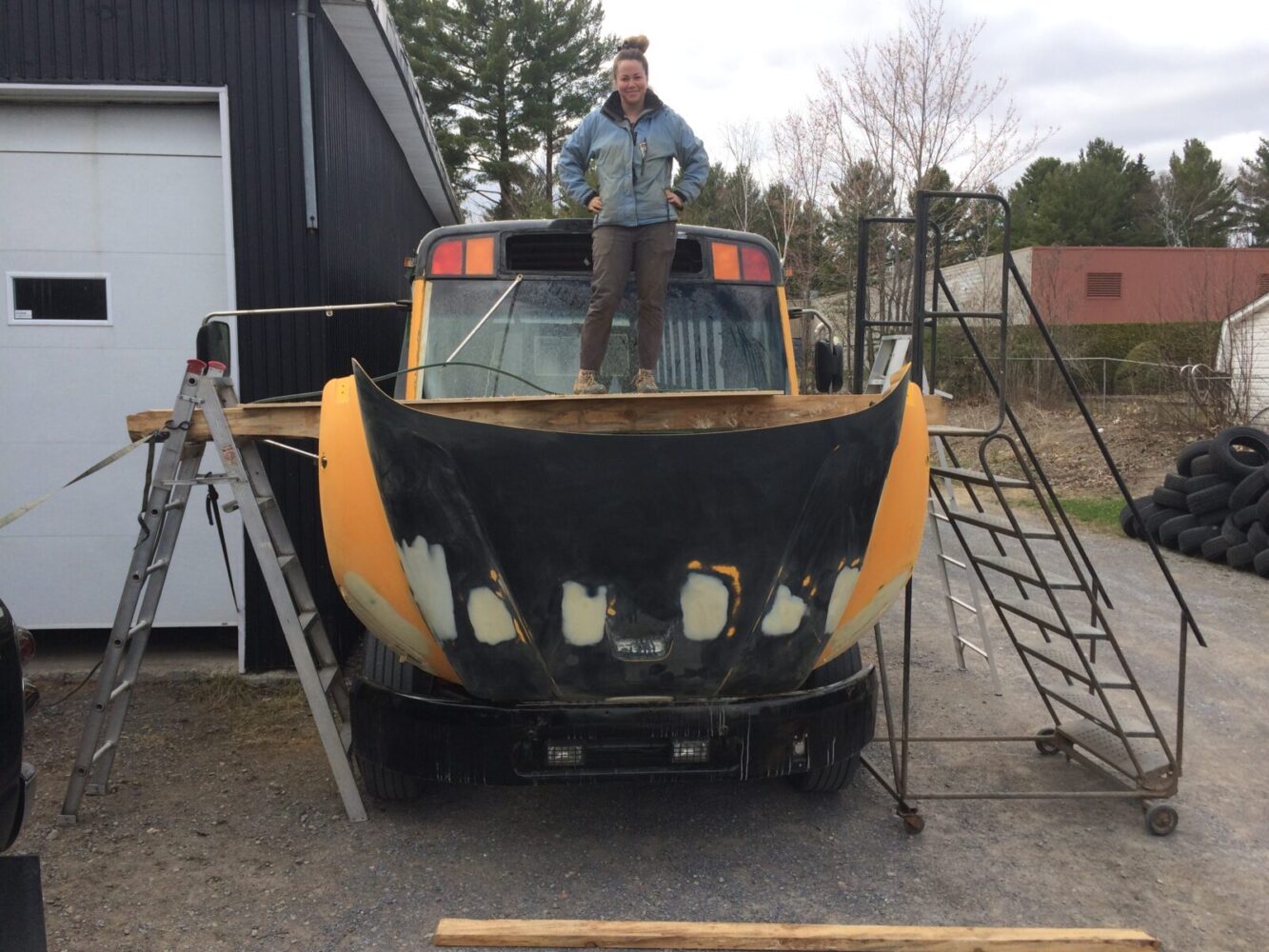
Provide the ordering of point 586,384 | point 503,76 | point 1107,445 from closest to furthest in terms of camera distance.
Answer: point 586,384 < point 1107,445 < point 503,76

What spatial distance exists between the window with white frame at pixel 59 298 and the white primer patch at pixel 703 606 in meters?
4.58

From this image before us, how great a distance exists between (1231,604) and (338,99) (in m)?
7.82

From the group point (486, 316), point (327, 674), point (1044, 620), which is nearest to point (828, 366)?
point (1044, 620)

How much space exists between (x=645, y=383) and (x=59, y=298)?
3.77 metres

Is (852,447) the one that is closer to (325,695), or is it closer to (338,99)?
(325,695)

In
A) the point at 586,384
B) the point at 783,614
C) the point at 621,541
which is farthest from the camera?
the point at 586,384

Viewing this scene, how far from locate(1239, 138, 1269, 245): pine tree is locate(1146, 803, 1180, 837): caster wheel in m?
55.1

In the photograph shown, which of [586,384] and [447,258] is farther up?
[447,258]

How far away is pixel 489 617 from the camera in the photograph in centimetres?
317

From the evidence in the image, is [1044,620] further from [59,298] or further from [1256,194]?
[1256,194]

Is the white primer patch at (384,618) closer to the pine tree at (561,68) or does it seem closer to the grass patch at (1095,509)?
the grass patch at (1095,509)

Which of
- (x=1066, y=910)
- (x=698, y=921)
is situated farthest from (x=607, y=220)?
(x=1066, y=910)

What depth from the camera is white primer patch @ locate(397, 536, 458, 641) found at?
10.3ft

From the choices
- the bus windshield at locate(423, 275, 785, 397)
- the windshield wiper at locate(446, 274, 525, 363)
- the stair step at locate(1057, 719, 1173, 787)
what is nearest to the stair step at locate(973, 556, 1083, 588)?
the stair step at locate(1057, 719, 1173, 787)
